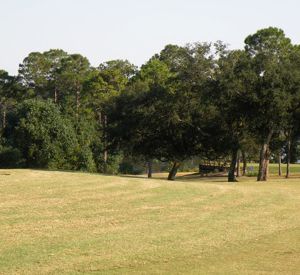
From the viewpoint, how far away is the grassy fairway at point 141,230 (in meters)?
12.4

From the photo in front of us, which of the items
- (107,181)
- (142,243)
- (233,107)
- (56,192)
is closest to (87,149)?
(233,107)

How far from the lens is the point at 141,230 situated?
53.3ft

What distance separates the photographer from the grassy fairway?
12.4 m

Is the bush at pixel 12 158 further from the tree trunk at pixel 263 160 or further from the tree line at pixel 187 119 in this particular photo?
the tree trunk at pixel 263 160

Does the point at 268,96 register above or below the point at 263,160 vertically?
above

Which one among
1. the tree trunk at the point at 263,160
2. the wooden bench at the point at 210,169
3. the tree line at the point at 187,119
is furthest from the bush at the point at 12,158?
the wooden bench at the point at 210,169

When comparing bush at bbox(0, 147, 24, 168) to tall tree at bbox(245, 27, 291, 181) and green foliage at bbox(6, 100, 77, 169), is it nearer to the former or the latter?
green foliage at bbox(6, 100, 77, 169)

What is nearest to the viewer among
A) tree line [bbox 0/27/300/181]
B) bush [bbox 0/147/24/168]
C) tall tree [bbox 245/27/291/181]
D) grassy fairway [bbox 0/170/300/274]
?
grassy fairway [bbox 0/170/300/274]

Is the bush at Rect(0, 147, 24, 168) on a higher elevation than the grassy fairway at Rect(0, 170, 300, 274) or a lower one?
higher

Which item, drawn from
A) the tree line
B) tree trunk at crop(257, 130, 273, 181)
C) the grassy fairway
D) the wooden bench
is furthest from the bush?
the grassy fairway

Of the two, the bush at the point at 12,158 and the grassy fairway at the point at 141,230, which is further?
the bush at the point at 12,158

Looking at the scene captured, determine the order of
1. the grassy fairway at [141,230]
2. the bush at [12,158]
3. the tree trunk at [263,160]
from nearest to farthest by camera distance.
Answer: the grassy fairway at [141,230], the tree trunk at [263,160], the bush at [12,158]

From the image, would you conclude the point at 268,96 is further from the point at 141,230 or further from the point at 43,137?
the point at 141,230

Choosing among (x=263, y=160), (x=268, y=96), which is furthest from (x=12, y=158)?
(x=268, y=96)
